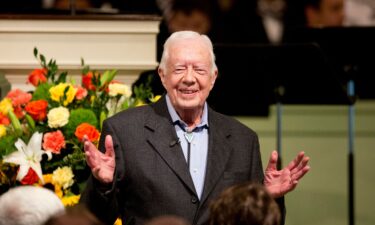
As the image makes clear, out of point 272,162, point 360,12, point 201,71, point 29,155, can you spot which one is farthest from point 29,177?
point 360,12

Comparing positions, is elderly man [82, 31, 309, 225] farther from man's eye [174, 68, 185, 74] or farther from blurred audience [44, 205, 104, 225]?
blurred audience [44, 205, 104, 225]

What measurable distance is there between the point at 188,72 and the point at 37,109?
0.92 metres

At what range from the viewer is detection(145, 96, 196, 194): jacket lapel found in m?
3.39

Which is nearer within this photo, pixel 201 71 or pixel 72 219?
pixel 72 219

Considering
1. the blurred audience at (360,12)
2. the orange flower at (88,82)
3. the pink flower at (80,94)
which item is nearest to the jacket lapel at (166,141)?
the pink flower at (80,94)

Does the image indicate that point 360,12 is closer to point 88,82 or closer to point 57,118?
point 88,82

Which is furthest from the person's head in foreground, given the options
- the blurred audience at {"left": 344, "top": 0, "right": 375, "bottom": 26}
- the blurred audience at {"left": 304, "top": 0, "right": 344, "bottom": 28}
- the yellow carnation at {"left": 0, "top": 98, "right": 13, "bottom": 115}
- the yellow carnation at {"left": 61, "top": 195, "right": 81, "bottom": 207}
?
the blurred audience at {"left": 344, "top": 0, "right": 375, "bottom": 26}

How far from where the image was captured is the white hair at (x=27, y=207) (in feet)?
7.59

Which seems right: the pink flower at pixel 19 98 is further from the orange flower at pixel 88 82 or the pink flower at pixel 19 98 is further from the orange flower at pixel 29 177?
the orange flower at pixel 29 177

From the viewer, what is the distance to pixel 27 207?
235cm

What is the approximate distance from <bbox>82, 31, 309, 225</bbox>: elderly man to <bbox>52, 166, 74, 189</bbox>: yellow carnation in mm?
558

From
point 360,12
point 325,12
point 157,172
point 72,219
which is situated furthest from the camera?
point 360,12

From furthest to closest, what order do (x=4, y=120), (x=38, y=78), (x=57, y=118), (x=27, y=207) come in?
(x=38, y=78), (x=4, y=120), (x=57, y=118), (x=27, y=207)

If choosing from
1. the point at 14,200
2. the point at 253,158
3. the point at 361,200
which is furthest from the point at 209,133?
the point at 361,200
